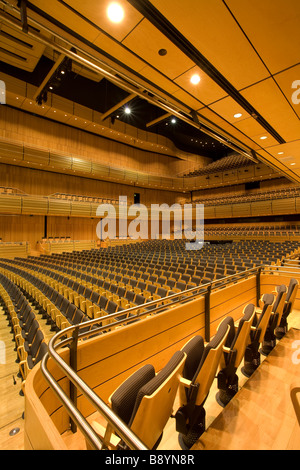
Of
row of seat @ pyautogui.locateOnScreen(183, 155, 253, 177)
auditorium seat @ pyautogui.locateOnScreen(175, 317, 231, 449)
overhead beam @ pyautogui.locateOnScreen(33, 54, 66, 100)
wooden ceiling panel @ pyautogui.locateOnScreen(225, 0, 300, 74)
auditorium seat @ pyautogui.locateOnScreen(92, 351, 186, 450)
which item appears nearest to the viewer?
auditorium seat @ pyautogui.locateOnScreen(92, 351, 186, 450)

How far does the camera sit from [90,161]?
1212 cm

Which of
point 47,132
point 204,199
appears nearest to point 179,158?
point 204,199

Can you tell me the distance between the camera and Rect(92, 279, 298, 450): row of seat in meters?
0.90

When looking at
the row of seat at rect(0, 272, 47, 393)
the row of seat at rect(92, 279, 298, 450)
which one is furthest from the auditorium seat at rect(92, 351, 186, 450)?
the row of seat at rect(0, 272, 47, 393)

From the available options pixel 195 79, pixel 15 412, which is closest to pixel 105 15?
pixel 195 79

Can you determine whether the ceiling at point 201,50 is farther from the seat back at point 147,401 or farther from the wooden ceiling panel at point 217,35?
the seat back at point 147,401

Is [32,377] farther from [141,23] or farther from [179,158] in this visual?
[179,158]

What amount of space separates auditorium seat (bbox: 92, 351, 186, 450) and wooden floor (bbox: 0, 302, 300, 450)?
35cm

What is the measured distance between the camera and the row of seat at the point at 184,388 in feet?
2.96

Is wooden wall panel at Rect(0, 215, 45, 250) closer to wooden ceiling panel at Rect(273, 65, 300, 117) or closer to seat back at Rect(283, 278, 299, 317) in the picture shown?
seat back at Rect(283, 278, 299, 317)

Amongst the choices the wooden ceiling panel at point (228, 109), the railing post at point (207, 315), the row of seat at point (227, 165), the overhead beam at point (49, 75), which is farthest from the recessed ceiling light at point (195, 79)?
the row of seat at point (227, 165)

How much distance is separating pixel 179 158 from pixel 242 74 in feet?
50.2

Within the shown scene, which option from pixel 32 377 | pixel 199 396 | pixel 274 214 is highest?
pixel 274 214

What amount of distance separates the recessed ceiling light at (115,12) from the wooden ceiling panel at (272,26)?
2.23 ft
